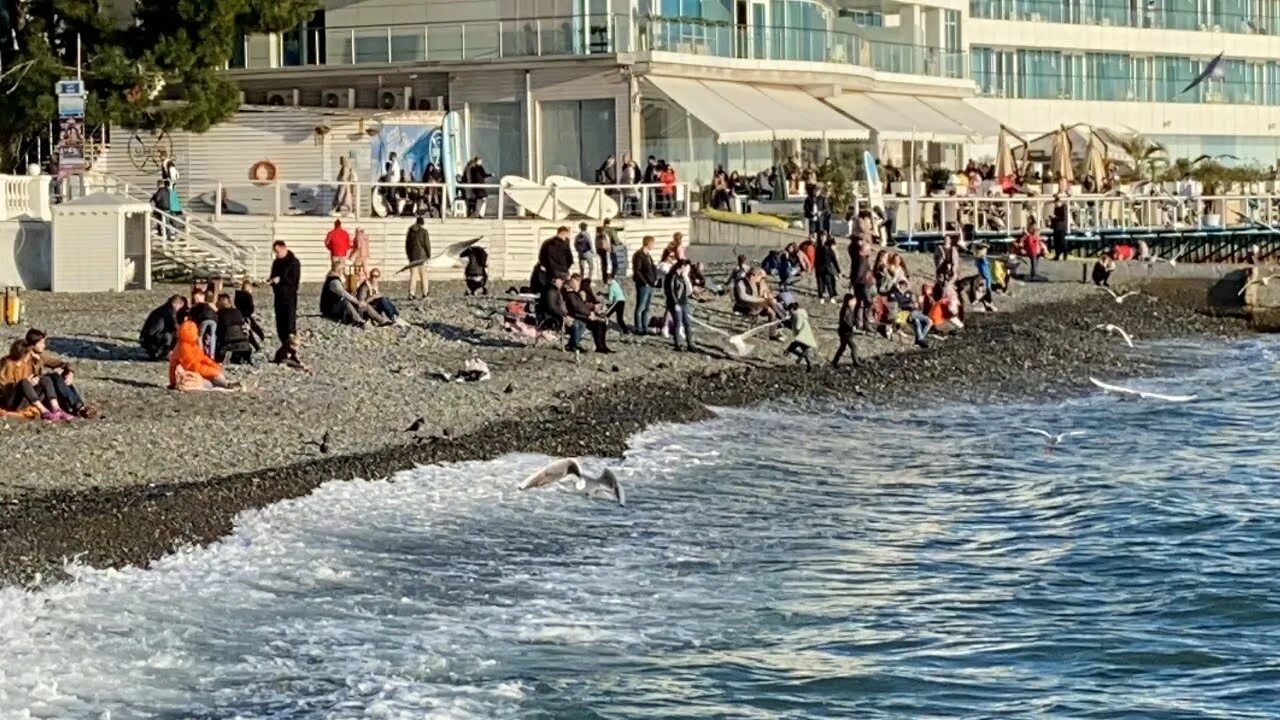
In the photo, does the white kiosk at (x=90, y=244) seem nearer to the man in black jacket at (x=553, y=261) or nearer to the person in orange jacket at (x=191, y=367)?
the man in black jacket at (x=553, y=261)

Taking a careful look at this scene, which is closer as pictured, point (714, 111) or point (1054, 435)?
point (1054, 435)

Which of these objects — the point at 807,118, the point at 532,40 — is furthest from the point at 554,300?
the point at 807,118

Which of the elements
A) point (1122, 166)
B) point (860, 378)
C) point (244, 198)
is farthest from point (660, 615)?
point (1122, 166)

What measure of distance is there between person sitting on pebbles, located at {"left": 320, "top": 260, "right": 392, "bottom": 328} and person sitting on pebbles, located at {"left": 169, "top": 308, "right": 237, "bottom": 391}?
657 centimetres

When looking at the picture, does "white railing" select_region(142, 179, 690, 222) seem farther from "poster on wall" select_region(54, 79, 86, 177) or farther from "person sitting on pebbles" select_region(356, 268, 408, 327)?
"person sitting on pebbles" select_region(356, 268, 408, 327)

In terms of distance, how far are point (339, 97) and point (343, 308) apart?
66.0 feet

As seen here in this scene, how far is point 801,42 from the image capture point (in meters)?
57.3

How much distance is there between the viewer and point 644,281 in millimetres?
36031

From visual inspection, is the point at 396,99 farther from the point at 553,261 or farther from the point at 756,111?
the point at 553,261

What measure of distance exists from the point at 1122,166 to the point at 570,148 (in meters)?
21.6

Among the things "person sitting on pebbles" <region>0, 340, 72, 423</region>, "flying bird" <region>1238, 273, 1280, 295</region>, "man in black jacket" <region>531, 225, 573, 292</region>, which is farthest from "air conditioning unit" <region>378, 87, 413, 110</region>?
"person sitting on pebbles" <region>0, 340, 72, 423</region>

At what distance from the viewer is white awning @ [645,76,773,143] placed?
50812mm

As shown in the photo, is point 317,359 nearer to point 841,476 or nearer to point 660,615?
point 841,476

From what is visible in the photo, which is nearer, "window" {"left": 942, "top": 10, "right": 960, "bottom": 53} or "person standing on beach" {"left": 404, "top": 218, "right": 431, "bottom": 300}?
"person standing on beach" {"left": 404, "top": 218, "right": 431, "bottom": 300}
